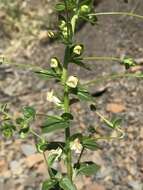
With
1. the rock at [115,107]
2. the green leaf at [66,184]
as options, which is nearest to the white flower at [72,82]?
the green leaf at [66,184]

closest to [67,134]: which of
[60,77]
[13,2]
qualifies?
[60,77]

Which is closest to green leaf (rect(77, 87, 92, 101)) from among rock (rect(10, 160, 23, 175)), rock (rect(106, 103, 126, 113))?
rock (rect(10, 160, 23, 175))

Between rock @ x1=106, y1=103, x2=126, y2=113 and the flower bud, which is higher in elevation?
the flower bud

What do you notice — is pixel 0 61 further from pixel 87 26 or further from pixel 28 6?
pixel 28 6

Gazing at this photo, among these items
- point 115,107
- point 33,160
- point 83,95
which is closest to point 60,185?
point 83,95

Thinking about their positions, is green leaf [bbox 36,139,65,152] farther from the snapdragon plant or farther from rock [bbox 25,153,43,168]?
rock [bbox 25,153,43,168]

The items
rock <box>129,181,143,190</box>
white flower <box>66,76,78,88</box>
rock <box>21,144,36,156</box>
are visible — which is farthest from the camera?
rock <box>21,144,36,156</box>

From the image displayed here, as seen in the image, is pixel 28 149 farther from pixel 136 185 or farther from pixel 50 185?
pixel 50 185
